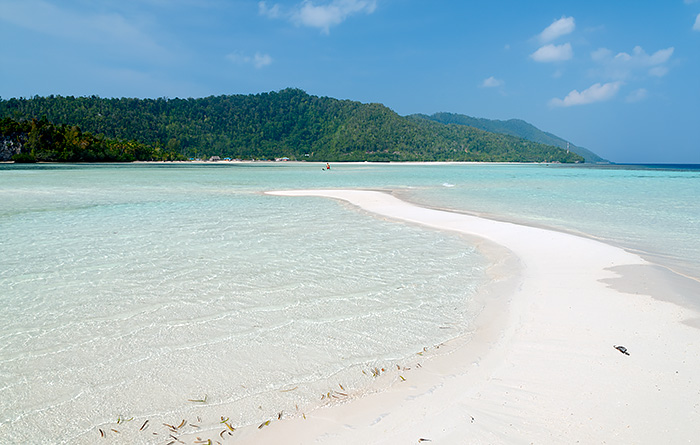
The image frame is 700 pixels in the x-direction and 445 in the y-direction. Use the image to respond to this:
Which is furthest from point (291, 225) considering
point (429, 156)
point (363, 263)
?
point (429, 156)

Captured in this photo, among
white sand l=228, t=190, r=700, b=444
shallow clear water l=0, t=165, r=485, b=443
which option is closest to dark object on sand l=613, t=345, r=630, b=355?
white sand l=228, t=190, r=700, b=444

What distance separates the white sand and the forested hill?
141m

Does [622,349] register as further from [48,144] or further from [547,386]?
[48,144]

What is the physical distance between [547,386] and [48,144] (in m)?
108

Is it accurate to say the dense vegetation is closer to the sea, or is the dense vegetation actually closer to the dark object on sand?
the sea

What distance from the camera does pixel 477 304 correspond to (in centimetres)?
517

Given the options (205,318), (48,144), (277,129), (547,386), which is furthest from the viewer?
(277,129)

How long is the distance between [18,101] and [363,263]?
185 metres

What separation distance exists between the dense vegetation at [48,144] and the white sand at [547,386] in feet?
345

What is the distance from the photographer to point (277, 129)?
176m

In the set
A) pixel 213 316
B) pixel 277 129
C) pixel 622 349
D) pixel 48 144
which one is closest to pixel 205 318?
pixel 213 316

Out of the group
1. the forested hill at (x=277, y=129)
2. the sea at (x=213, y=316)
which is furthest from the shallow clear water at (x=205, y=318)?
the forested hill at (x=277, y=129)

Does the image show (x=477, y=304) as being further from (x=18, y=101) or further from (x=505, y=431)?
(x=18, y=101)

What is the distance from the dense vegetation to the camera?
82438 mm
